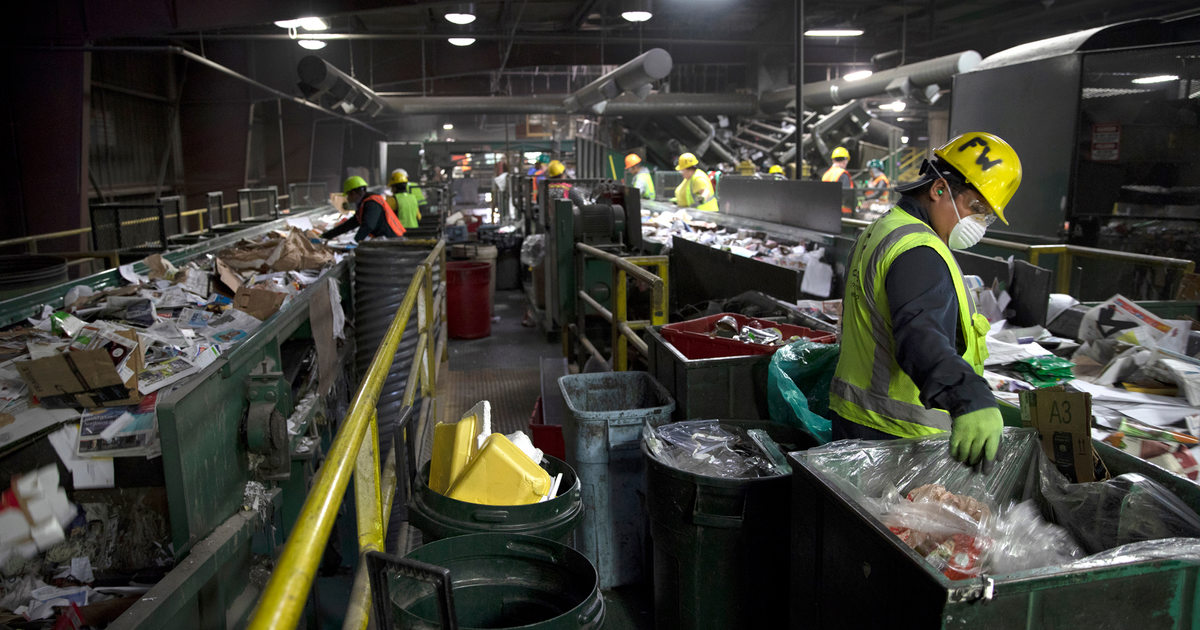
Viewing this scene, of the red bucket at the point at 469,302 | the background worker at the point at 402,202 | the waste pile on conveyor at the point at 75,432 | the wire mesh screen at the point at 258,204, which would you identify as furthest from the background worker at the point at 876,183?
the waste pile on conveyor at the point at 75,432

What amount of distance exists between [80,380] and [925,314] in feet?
8.72

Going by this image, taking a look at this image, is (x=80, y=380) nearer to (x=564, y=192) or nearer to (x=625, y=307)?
(x=625, y=307)

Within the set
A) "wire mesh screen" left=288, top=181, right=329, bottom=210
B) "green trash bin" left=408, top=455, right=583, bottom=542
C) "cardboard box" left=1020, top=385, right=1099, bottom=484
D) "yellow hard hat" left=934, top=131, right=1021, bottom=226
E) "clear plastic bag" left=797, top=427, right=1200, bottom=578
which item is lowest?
"green trash bin" left=408, top=455, right=583, bottom=542

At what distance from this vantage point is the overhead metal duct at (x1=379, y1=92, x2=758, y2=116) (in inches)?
578

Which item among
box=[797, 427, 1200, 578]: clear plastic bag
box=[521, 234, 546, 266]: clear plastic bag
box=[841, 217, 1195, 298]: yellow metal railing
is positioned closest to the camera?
box=[797, 427, 1200, 578]: clear plastic bag

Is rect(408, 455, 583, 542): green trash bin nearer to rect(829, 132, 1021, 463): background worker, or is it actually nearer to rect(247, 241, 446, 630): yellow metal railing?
rect(247, 241, 446, 630): yellow metal railing

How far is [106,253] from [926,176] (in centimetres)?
495

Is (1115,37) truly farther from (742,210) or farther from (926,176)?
(926,176)

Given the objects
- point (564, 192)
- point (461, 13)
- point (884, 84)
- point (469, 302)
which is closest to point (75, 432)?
point (469, 302)

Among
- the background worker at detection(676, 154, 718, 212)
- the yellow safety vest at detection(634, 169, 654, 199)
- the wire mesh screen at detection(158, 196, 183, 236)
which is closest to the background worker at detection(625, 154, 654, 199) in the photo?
the yellow safety vest at detection(634, 169, 654, 199)

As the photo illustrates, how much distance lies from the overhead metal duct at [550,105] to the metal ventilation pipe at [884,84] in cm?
100

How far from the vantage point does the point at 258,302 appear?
12.7 feet

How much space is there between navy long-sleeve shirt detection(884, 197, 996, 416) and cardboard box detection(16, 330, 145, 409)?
2.49m

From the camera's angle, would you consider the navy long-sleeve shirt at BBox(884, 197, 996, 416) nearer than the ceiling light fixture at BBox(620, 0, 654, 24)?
Yes
